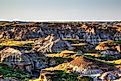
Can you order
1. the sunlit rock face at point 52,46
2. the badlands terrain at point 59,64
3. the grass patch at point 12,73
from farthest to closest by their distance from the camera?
1. the sunlit rock face at point 52,46
2. the grass patch at point 12,73
3. the badlands terrain at point 59,64

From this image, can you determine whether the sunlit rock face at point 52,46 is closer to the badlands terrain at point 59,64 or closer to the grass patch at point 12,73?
the badlands terrain at point 59,64

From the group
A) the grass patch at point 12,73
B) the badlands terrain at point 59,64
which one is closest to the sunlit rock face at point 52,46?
the badlands terrain at point 59,64

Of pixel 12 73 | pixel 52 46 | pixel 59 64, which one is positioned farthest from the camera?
pixel 52 46

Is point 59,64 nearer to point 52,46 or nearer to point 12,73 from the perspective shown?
point 12,73

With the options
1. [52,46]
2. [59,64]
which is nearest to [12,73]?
[59,64]

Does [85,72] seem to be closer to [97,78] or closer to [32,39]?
[97,78]

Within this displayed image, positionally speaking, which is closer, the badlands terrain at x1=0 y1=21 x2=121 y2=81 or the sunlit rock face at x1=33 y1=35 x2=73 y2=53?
the badlands terrain at x1=0 y1=21 x2=121 y2=81

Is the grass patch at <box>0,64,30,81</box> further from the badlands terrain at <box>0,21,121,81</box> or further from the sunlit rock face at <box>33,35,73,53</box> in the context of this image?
the sunlit rock face at <box>33,35,73,53</box>

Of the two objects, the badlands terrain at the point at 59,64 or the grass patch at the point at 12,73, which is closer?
the badlands terrain at the point at 59,64

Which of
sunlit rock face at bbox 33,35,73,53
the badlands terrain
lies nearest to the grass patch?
the badlands terrain

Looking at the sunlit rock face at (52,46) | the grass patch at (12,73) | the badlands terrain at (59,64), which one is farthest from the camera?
the sunlit rock face at (52,46)

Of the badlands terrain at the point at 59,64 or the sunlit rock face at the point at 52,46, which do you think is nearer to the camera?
the badlands terrain at the point at 59,64
